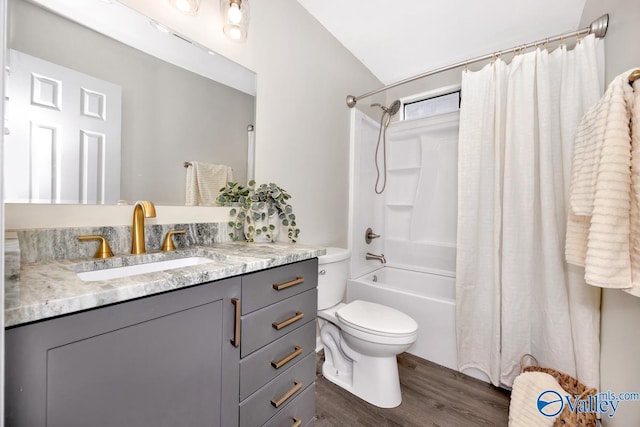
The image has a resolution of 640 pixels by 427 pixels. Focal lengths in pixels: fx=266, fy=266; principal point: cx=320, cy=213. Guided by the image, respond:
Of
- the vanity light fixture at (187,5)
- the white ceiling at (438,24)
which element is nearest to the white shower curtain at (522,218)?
the white ceiling at (438,24)

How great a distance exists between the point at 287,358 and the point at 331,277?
740mm

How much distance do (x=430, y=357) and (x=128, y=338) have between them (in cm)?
199

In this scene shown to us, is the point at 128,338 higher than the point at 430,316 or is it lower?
higher

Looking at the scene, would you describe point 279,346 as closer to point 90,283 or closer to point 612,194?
point 90,283

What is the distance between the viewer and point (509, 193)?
168cm

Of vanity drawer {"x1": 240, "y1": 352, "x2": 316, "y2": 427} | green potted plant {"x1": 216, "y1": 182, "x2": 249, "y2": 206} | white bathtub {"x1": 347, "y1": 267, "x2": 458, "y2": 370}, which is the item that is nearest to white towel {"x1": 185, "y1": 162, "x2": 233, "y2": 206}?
green potted plant {"x1": 216, "y1": 182, "x2": 249, "y2": 206}

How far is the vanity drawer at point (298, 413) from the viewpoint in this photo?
3.35 feet

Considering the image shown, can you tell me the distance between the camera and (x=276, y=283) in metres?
0.96

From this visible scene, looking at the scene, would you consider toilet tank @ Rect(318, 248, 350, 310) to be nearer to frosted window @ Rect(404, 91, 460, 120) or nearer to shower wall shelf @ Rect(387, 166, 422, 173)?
shower wall shelf @ Rect(387, 166, 422, 173)

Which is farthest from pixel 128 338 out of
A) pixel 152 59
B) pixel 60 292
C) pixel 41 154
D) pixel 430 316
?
pixel 430 316

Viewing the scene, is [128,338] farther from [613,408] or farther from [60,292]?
[613,408]

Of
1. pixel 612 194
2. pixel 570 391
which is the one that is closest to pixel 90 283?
pixel 612 194

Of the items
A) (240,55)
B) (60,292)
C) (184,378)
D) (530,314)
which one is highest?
(240,55)

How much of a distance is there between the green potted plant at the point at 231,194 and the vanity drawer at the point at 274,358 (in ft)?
2.33
